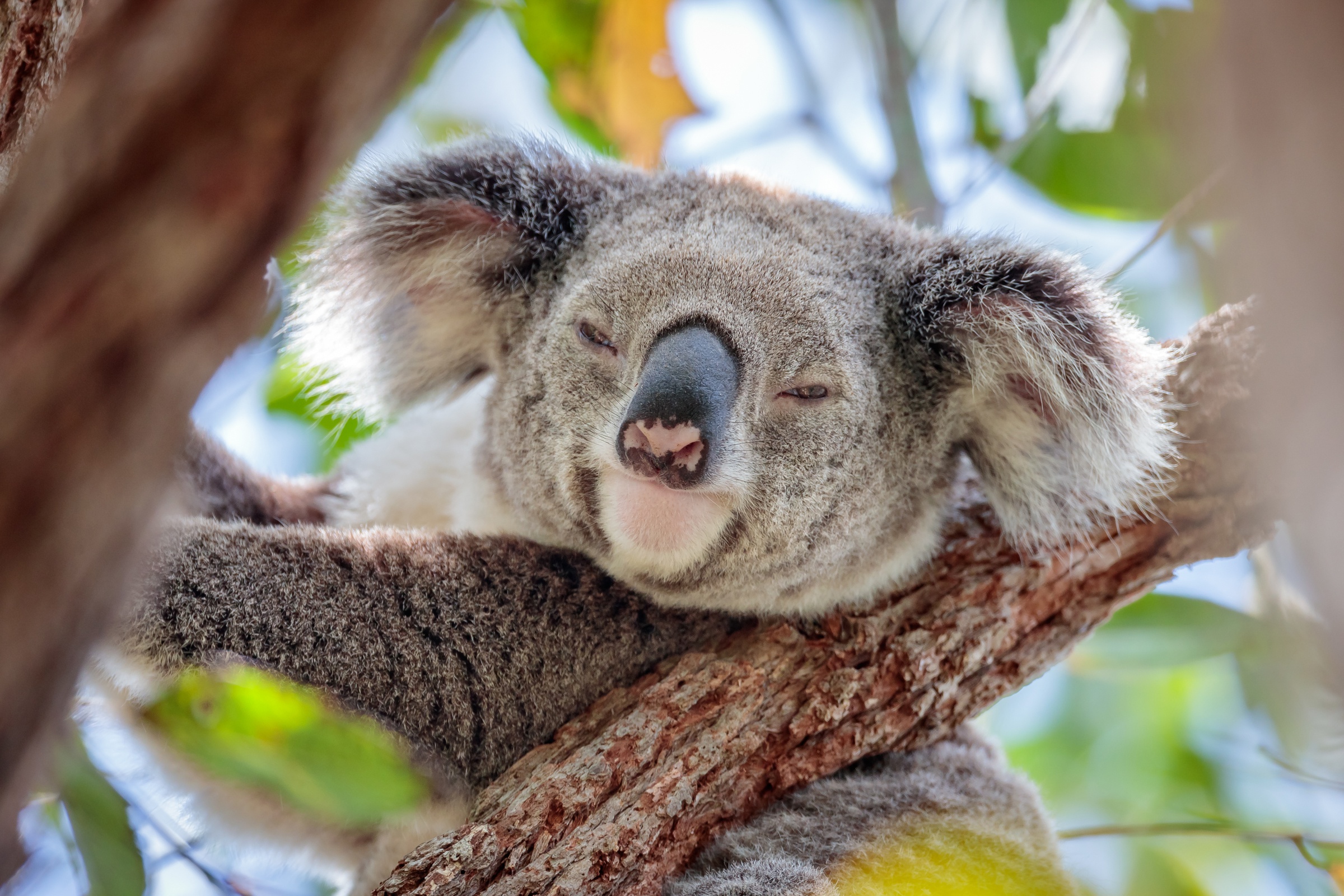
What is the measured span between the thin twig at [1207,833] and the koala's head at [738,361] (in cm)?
72

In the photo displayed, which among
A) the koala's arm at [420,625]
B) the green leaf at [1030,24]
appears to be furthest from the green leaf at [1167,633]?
the green leaf at [1030,24]

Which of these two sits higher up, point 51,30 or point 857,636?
point 51,30

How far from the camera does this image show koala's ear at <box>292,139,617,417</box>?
8.51 ft

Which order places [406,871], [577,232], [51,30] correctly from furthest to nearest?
[577,232] < [406,871] < [51,30]

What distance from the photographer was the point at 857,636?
2322 mm

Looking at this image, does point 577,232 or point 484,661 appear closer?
point 484,661

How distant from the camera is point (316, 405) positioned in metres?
2.94

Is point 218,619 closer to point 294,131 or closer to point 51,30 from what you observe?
point 51,30

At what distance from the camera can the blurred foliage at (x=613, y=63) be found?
10.5 feet

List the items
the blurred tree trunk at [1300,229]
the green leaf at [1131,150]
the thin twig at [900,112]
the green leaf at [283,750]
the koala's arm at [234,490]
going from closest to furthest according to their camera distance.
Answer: the blurred tree trunk at [1300,229]
the green leaf at [283,750]
the green leaf at [1131,150]
the koala's arm at [234,490]
the thin twig at [900,112]

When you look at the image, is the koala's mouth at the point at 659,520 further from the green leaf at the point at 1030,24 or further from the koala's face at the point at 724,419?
the green leaf at the point at 1030,24

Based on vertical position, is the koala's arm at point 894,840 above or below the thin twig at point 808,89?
below

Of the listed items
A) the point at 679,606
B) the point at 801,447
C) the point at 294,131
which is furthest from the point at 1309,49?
the point at 679,606

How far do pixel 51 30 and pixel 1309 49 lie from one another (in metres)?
1.64
